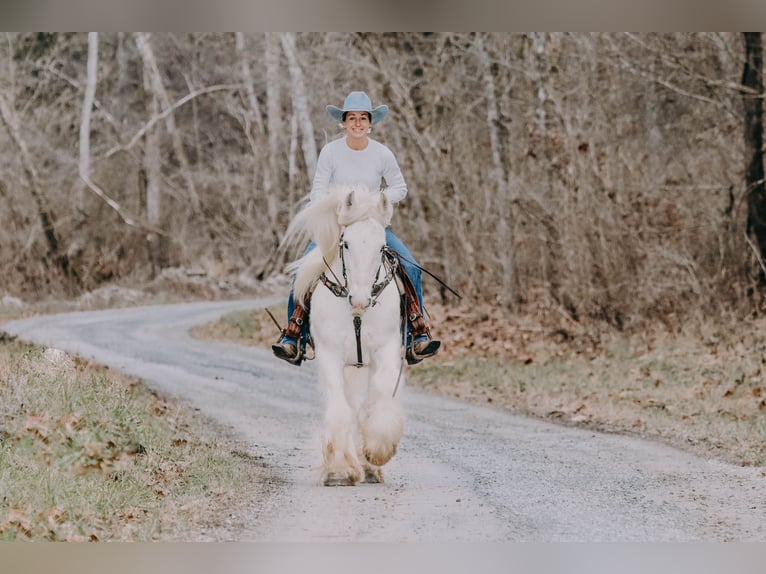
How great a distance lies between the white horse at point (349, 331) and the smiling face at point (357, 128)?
505 millimetres

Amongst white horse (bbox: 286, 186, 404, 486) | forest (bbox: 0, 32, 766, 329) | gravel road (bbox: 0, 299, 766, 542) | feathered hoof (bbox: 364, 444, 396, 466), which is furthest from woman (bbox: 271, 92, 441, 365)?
forest (bbox: 0, 32, 766, 329)

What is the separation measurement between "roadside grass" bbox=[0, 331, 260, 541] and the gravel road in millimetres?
301

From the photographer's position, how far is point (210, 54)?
2009 centimetres

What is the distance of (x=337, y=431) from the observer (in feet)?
20.8

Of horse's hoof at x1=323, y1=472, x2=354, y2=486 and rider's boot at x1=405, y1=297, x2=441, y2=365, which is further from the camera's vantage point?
rider's boot at x1=405, y1=297, x2=441, y2=365

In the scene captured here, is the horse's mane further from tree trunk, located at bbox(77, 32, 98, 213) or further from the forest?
tree trunk, located at bbox(77, 32, 98, 213)

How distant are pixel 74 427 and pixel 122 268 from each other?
12340mm

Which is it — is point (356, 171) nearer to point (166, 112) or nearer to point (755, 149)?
point (755, 149)

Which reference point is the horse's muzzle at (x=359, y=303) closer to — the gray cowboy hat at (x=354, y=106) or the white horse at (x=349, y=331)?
the white horse at (x=349, y=331)

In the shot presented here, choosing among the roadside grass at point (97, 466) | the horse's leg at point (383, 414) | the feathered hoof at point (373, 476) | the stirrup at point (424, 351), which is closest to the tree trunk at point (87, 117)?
the roadside grass at point (97, 466)

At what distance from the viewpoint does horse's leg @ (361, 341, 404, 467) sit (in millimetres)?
6375

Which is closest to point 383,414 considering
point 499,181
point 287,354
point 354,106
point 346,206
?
point 287,354

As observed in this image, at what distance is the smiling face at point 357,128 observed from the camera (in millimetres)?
6820

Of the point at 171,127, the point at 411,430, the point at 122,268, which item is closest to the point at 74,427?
the point at 411,430
